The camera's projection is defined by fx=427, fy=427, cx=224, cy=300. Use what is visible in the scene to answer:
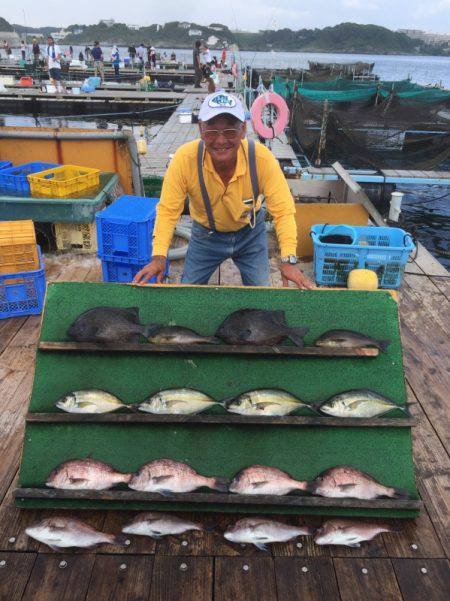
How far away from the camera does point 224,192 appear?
3.68 metres

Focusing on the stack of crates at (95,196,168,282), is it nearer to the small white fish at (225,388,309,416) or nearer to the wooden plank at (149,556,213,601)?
the small white fish at (225,388,309,416)

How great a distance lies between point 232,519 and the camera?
2.93 metres

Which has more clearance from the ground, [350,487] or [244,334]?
[244,334]

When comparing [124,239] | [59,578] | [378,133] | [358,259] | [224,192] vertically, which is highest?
[224,192]

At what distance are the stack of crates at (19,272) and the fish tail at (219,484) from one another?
3.72m

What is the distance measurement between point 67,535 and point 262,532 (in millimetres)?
1244

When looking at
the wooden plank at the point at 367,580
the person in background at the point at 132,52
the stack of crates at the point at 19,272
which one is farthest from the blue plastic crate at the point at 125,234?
the person in background at the point at 132,52

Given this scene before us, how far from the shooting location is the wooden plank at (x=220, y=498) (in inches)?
111

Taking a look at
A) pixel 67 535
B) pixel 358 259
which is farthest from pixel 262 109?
pixel 67 535

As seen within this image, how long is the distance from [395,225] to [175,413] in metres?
6.75

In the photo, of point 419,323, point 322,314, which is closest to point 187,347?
point 322,314

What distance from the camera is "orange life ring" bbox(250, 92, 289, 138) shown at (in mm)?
10531

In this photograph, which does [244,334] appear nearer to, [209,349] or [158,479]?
[209,349]

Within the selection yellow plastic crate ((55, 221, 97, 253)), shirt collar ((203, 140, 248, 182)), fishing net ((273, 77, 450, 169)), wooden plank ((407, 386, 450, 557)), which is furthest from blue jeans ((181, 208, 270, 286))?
fishing net ((273, 77, 450, 169))
